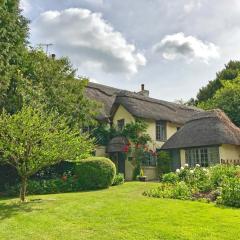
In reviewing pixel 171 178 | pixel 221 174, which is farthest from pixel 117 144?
pixel 221 174

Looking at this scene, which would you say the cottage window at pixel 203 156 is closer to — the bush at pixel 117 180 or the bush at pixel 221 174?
the bush at pixel 117 180

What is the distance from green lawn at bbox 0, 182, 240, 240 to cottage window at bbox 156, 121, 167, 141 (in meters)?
19.7

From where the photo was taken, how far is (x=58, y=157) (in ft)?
56.3

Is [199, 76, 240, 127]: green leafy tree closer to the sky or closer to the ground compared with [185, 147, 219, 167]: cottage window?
closer to the sky

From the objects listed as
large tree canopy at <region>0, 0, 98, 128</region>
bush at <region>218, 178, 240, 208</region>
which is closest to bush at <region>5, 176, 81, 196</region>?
large tree canopy at <region>0, 0, 98, 128</region>

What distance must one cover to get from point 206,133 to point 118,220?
19.8 m

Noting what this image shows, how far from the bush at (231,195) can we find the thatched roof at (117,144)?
17338 mm

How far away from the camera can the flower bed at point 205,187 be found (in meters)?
15.2

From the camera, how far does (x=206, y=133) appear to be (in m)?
30.9

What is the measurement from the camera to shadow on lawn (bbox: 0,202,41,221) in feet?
44.9

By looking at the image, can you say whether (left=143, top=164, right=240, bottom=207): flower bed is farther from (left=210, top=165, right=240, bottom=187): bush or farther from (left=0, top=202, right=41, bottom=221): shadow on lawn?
(left=0, top=202, right=41, bottom=221): shadow on lawn

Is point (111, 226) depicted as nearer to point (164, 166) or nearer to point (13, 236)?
point (13, 236)

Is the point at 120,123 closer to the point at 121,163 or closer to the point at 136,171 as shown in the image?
the point at 121,163

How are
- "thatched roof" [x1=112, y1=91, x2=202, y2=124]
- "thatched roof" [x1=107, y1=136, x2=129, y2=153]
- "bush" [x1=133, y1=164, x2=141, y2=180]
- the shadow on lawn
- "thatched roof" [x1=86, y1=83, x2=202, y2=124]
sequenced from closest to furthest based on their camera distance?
1. the shadow on lawn
2. "bush" [x1=133, y1=164, x2=141, y2=180]
3. "thatched roof" [x1=107, y1=136, x2=129, y2=153]
4. "thatched roof" [x1=112, y1=91, x2=202, y2=124]
5. "thatched roof" [x1=86, y1=83, x2=202, y2=124]
